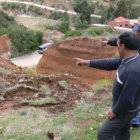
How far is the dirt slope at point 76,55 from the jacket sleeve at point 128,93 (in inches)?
420

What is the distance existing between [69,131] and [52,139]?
1.39ft

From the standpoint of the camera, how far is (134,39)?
2773mm

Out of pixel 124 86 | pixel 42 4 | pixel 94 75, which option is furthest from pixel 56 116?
pixel 42 4

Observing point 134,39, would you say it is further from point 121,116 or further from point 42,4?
point 42,4

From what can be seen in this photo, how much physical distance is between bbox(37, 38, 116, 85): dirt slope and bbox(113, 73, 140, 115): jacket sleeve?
35.0 ft

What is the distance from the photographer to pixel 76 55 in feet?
51.5

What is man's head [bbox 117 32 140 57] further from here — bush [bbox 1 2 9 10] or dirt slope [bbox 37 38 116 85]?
bush [bbox 1 2 9 10]

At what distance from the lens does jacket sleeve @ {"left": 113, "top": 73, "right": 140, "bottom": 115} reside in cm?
266

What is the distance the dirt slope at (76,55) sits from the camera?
14.2 metres

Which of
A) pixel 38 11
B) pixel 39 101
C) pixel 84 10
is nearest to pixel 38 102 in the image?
pixel 39 101

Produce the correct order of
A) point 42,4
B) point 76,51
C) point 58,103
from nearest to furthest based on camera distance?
1. point 58,103
2. point 76,51
3. point 42,4

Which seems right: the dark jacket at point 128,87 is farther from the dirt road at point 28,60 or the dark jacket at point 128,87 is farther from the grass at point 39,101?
the dirt road at point 28,60

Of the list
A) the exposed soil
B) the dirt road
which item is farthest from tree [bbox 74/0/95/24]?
the exposed soil

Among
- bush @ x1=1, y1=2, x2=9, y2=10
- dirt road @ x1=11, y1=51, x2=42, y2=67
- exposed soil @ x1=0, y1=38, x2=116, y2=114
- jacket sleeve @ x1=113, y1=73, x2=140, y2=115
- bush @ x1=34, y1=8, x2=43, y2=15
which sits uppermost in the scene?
jacket sleeve @ x1=113, y1=73, x2=140, y2=115
